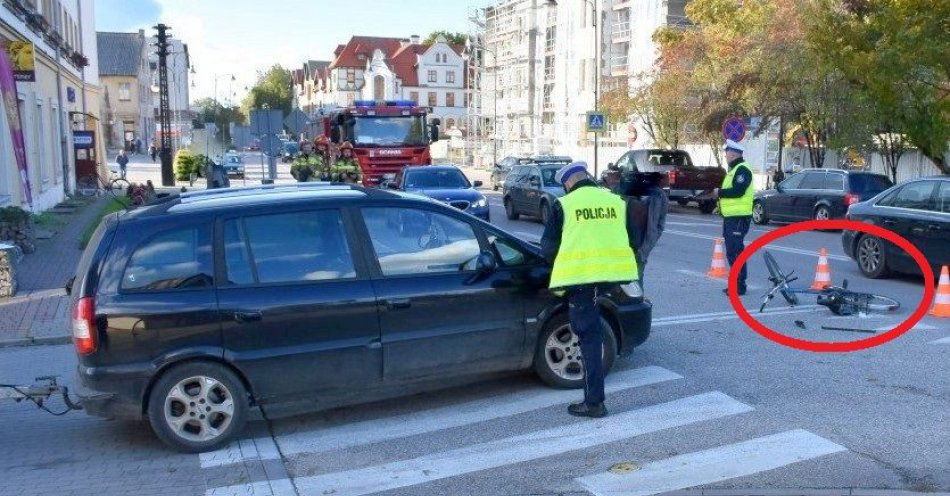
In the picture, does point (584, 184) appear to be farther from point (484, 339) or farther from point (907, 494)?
point (907, 494)

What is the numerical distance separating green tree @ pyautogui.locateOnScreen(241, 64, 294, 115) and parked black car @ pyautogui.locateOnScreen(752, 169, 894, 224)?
304ft

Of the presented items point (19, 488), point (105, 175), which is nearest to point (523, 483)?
point (19, 488)

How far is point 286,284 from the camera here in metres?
6.38

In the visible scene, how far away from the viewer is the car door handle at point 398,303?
6.57 meters

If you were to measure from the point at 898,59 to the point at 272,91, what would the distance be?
106 metres

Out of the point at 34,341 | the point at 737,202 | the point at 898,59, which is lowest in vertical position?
the point at 34,341

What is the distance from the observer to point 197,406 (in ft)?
20.4

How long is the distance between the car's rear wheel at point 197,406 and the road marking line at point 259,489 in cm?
72

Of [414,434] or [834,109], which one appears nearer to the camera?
[414,434]

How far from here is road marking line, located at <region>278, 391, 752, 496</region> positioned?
18.5ft

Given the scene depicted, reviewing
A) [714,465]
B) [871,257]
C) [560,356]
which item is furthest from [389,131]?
[714,465]

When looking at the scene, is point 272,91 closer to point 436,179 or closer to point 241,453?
point 436,179

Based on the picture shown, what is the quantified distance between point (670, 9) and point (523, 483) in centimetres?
4780

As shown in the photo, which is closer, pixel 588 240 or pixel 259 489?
pixel 259 489
